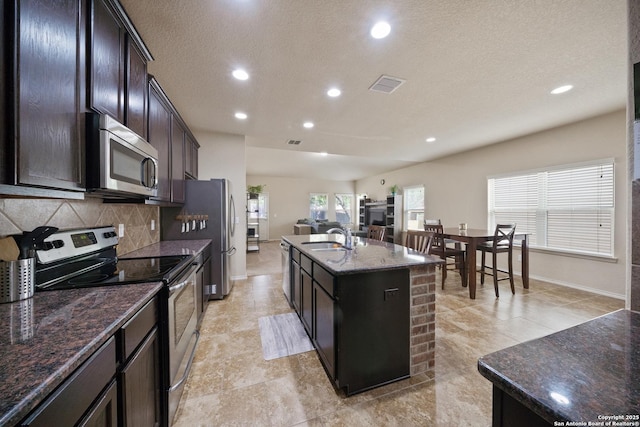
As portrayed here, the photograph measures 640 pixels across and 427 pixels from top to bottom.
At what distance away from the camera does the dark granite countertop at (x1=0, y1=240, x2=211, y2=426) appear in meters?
0.54

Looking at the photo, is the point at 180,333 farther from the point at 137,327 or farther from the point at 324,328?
the point at 324,328

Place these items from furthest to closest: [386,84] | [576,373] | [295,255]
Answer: [295,255] < [386,84] < [576,373]

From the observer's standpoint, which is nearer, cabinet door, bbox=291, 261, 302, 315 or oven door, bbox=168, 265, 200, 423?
oven door, bbox=168, 265, 200, 423

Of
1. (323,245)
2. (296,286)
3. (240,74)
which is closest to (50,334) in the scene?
(296,286)

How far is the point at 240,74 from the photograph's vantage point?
2.28 metres

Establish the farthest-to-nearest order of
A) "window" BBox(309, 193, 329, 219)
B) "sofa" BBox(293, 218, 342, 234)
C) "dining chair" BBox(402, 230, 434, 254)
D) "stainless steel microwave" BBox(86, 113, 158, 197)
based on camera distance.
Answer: "window" BBox(309, 193, 329, 219) → "sofa" BBox(293, 218, 342, 234) → "dining chair" BBox(402, 230, 434, 254) → "stainless steel microwave" BBox(86, 113, 158, 197)

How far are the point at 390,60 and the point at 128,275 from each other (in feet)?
8.37

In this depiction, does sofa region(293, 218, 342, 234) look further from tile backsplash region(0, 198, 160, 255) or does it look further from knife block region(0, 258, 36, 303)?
knife block region(0, 258, 36, 303)

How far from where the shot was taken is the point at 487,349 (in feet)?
6.91

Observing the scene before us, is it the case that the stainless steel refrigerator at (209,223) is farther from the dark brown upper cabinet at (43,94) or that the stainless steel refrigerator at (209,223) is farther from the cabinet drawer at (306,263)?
the dark brown upper cabinet at (43,94)

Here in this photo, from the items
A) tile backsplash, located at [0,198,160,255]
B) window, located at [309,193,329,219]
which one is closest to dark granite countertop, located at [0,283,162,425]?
tile backsplash, located at [0,198,160,255]

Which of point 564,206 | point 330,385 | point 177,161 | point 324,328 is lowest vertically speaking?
point 330,385

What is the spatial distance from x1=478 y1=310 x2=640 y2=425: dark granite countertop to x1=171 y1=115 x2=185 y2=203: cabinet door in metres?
2.88

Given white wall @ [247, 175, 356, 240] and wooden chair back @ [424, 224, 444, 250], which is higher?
white wall @ [247, 175, 356, 240]
